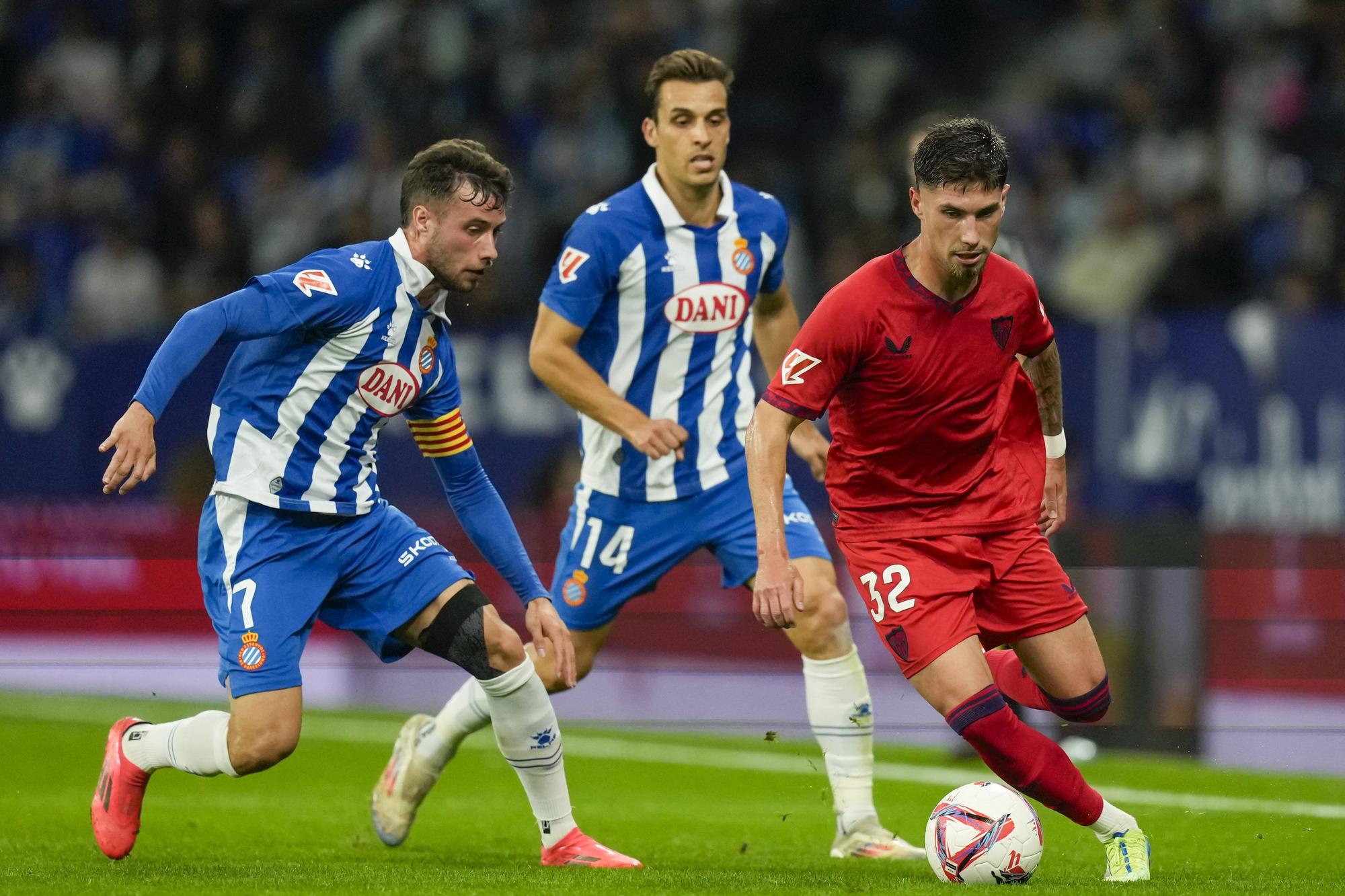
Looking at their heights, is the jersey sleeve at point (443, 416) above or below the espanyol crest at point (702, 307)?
below

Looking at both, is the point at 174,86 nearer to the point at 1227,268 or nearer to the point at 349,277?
the point at 1227,268

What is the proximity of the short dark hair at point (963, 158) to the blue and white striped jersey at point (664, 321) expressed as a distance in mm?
1530

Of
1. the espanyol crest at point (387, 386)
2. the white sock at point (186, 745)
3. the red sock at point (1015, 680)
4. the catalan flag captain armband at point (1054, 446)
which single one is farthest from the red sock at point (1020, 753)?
the white sock at point (186, 745)

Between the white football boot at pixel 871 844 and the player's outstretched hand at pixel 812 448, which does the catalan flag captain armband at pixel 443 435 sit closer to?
the player's outstretched hand at pixel 812 448

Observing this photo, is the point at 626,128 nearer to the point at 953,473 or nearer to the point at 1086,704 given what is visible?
the point at 953,473

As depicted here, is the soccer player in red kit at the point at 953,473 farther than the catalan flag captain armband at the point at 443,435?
No

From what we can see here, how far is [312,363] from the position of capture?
595 centimetres

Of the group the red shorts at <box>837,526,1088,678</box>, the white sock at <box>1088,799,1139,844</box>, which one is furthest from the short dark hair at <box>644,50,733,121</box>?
the white sock at <box>1088,799,1139,844</box>

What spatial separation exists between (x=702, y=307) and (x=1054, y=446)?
1.39 m

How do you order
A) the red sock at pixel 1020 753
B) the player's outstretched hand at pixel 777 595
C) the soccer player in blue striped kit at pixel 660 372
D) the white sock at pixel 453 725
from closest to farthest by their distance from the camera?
the player's outstretched hand at pixel 777 595
the red sock at pixel 1020 753
the white sock at pixel 453 725
the soccer player in blue striped kit at pixel 660 372

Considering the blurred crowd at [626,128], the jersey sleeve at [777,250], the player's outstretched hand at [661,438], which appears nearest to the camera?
the player's outstretched hand at [661,438]

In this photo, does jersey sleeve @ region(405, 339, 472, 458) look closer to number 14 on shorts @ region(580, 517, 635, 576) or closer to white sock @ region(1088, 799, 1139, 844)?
number 14 on shorts @ region(580, 517, 635, 576)

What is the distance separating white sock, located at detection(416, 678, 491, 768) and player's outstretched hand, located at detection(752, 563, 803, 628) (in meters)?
1.68

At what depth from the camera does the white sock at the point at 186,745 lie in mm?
5938
